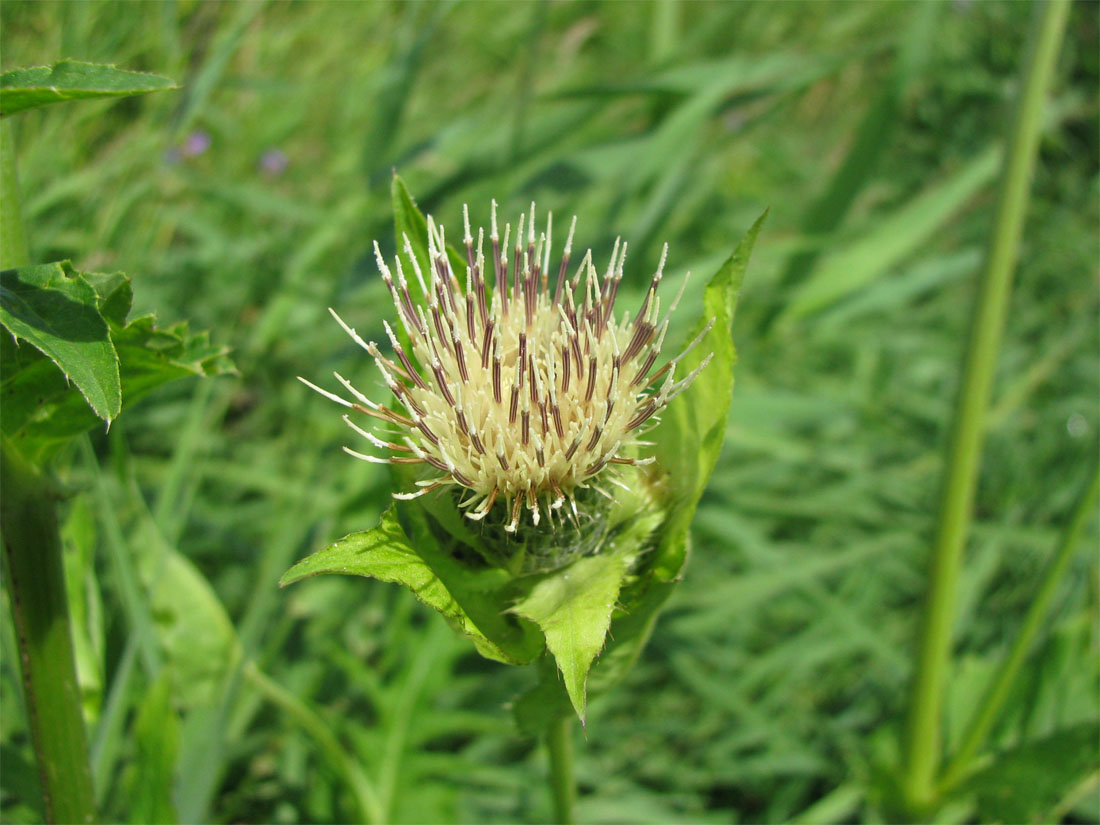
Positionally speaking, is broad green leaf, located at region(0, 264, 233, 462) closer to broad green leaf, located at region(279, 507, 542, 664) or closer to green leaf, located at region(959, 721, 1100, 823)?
broad green leaf, located at region(279, 507, 542, 664)

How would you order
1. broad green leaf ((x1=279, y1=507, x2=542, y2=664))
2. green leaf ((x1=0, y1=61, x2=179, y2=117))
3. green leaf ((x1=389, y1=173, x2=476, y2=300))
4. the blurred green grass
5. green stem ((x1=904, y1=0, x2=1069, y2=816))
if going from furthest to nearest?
the blurred green grass, green stem ((x1=904, y1=0, x2=1069, y2=816)), green leaf ((x1=389, y1=173, x2=476, y2=300)), broad green leaf ((x1=279, y1=507, x2=542, y2=664)), green leaf ((x1=0, y1=61, x2=179, y2=117))

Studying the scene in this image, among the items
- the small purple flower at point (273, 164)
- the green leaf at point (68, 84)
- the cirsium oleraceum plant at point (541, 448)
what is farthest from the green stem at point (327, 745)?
the small purple flower at point (273, 164)

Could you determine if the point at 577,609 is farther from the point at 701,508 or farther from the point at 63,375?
the point at 701,508

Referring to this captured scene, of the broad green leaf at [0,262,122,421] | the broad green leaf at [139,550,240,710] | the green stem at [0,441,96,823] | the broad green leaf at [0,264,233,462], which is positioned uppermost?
the broad green leaf at [0,262,122,421]

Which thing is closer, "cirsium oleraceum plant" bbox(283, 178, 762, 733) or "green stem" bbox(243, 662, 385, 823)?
"cirsium oleraceum plant" bbox(283, 178, 762, 733)

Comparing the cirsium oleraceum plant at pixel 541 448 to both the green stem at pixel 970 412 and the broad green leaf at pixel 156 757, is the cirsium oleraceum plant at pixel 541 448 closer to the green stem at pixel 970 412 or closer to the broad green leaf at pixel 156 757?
the broad green leaf at pixel 156 757

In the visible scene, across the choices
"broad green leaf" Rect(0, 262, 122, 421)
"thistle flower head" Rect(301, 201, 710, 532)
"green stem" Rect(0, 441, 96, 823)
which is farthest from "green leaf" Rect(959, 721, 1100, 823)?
"broad green leaf" Rect(0, 262, 122, 421)

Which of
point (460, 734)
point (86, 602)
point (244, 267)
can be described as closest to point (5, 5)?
point (244, 267)
